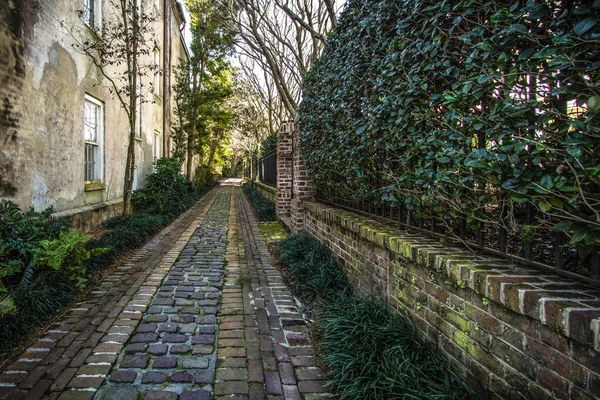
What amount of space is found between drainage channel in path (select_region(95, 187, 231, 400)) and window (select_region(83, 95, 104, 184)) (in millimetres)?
3819

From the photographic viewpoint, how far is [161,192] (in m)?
9.70

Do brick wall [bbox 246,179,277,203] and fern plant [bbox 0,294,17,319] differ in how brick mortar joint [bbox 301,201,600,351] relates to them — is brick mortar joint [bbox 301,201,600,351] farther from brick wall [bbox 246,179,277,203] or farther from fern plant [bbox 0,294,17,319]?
brick wall [bbox 246,179,277,203]

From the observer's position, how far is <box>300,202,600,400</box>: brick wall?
52.6 inches

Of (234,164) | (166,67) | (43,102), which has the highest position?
(166,67)

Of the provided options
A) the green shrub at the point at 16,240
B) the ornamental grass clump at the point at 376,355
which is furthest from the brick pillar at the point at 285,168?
the green shrub at the point at 16,240

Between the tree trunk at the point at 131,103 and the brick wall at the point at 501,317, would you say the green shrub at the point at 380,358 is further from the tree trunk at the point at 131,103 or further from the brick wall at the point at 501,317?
the tree trunk at the point at 131,103

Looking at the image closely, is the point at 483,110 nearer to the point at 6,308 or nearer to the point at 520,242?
the point at 520,242

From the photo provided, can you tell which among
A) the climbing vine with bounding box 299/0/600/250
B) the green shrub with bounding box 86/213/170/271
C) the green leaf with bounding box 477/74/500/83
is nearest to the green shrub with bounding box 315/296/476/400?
the climbing vine with bounding box 299/0/600/250

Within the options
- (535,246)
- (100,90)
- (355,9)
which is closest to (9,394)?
(535,246)

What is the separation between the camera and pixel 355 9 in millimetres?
3900

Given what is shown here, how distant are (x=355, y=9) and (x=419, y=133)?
7.07 feet

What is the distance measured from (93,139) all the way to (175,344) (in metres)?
6.05

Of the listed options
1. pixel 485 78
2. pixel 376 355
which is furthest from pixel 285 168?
pixel 485 78

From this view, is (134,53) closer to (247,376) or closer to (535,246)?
(247,376)
